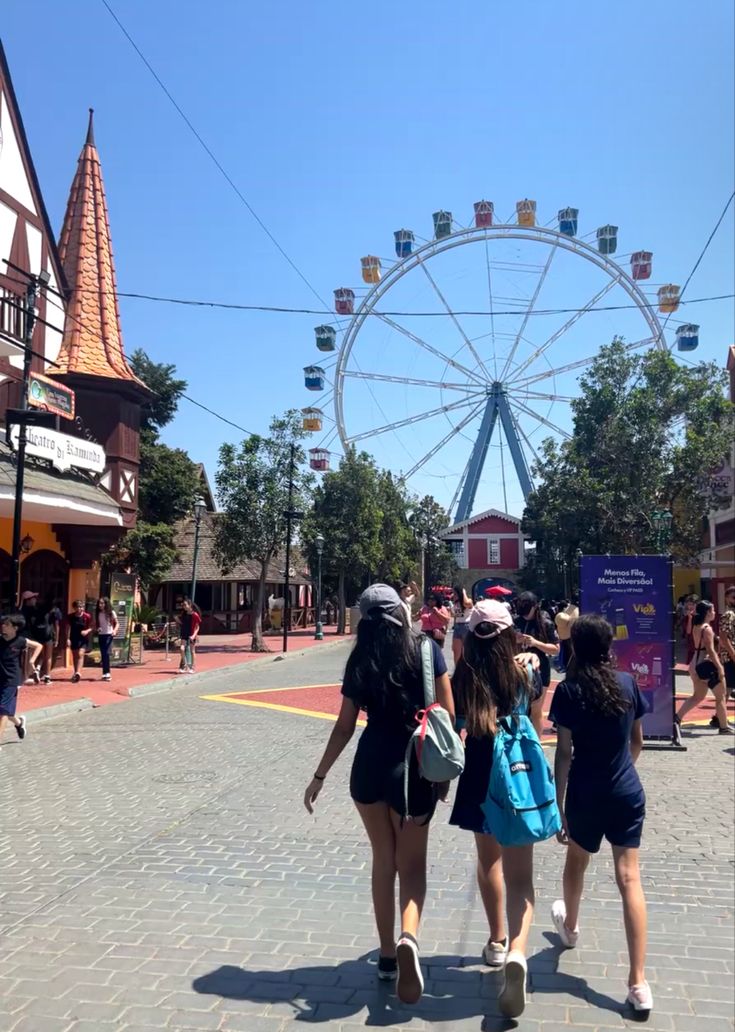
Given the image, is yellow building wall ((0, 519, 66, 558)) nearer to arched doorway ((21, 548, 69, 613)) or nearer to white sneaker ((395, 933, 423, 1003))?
arched doorway ((21, 548, 69, 613))

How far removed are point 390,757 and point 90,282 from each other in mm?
21093

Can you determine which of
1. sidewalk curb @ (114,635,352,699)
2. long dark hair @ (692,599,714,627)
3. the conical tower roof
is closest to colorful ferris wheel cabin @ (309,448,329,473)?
sidewalk curb @ (114,635,352,699)

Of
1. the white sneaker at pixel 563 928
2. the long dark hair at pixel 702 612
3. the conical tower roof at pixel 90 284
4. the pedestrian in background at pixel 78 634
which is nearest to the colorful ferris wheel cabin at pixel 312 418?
the conical tower roof at pixel 90 284

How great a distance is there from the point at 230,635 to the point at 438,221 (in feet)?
73.3

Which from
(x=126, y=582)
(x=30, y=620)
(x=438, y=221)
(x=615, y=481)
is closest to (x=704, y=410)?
(x=615, y=481)

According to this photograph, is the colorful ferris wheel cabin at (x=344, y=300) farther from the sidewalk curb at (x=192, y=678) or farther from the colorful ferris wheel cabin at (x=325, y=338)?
the sidewalk curb at (x=192, y=678)

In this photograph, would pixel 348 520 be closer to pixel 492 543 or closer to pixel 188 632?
pixel 188 632

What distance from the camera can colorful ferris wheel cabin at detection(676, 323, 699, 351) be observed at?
129 ft

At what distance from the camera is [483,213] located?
4284 cm

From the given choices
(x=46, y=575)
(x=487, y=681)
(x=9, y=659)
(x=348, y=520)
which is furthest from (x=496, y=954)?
(x=348, y=520)

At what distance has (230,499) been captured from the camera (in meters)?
29.5

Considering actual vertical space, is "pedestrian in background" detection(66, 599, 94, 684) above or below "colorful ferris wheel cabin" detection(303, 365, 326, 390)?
below

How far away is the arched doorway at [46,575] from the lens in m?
19.5

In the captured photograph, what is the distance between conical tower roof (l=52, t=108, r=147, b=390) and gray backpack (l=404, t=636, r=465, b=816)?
1831cm
